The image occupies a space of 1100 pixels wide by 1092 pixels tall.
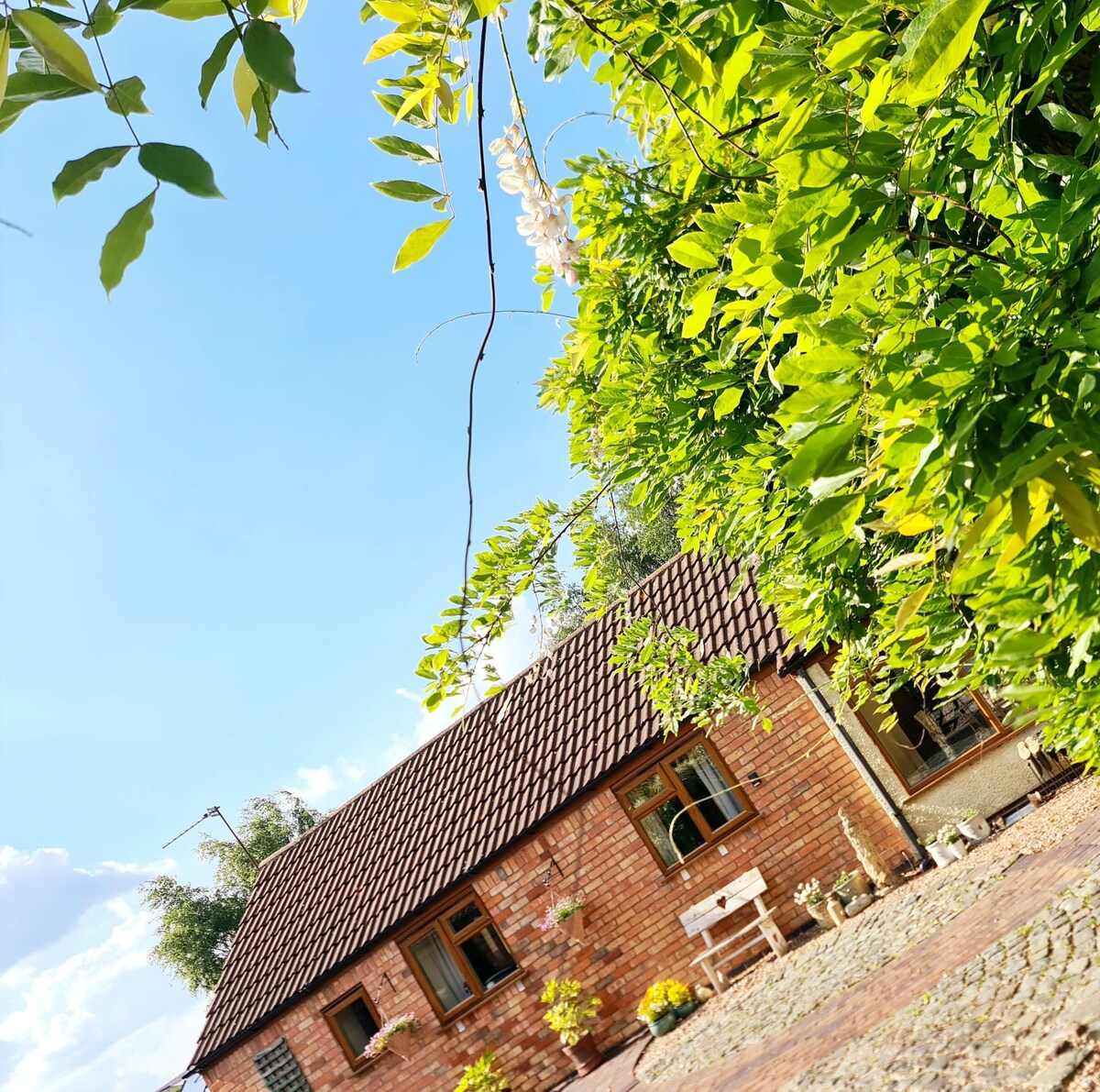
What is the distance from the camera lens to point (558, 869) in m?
12.8

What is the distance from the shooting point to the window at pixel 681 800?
40.6 ft

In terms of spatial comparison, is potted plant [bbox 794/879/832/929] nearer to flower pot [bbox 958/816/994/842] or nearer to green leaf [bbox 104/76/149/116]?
flower pot [bbox 958/816/994/842]

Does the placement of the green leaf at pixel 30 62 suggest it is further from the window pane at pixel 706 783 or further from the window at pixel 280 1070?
the window at pixel 280 1070

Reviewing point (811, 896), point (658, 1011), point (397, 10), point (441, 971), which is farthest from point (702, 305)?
point (441, 971)

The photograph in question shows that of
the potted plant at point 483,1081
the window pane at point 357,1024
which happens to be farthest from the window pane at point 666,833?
the window pane at point 357,1024

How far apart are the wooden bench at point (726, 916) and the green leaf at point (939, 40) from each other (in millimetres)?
11737

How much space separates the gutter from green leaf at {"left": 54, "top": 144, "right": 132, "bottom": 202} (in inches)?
440

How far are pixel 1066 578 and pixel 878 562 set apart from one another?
140cm

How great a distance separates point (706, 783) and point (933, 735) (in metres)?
3.01

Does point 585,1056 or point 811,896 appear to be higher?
point 811,896

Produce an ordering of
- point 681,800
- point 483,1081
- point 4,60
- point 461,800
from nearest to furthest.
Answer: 1. point 4,60
2. point 483,1081
3. point 681,800
4. point 461,800

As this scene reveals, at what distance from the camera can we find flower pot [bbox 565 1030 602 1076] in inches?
467

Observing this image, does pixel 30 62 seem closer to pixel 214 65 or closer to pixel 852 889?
pixel 214 65

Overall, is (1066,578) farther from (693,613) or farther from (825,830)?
(693,613)
